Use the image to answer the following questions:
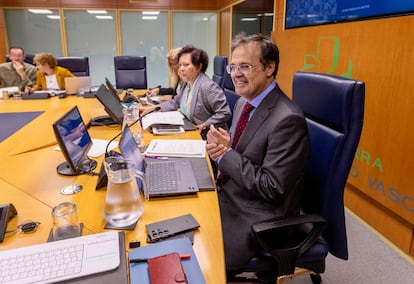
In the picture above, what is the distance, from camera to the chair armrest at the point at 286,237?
118 centimetres

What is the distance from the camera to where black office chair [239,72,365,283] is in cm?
119

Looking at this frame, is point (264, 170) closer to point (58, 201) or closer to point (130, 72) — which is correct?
point (58, 201)

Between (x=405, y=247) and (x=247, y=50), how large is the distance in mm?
1709

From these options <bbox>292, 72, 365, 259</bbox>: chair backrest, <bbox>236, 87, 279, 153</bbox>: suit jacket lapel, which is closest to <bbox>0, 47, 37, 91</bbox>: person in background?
<bbox>236, 87, 279, 153</bbox>: suit jacket lapel

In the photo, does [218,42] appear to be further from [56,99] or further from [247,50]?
[247,50]

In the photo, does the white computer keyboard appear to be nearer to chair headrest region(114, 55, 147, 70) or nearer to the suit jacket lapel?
the suit jacket lapel

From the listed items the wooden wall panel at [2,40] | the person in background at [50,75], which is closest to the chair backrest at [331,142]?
the person in background at [50,75]

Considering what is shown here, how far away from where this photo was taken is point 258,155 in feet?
4.29

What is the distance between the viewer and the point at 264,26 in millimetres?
5645

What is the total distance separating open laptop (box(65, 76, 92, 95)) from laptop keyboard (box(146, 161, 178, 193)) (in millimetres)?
2710

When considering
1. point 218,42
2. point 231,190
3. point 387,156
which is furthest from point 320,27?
point 218,42

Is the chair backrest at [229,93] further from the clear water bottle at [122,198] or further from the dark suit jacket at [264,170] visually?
the clear water bottle at [122,198]

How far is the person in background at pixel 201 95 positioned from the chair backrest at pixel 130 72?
8.19 ft

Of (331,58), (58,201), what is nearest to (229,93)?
(331,58)
